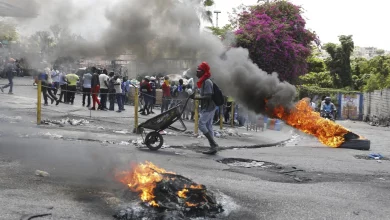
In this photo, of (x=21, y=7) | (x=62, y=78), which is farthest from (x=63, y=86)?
(x=21, y=7)

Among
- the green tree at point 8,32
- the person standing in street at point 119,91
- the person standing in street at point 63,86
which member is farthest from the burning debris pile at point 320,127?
the person standing in street at point 63,86

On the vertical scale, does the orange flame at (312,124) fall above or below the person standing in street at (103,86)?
below

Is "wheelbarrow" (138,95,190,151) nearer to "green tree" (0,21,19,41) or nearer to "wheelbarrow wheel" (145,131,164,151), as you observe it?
"wheelbarrow wheel" (145,131,164,151)

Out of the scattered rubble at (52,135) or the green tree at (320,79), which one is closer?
the scattered rubble at (52,135)

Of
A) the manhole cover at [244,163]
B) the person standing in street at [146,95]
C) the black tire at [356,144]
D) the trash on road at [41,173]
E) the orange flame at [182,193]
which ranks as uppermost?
the person standing in street at [146,95]

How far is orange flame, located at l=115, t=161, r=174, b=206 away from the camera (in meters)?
5.64

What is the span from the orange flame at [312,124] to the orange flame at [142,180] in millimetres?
6397

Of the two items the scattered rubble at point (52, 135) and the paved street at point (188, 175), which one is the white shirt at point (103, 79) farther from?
the scattered rubble at point (52, 135)

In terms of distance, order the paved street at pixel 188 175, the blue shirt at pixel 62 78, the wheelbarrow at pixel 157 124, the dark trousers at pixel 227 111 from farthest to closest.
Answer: the dark trousers at pixel 227 111 → the blue shirt at pixel 62 78 → the wheelbarrow at pixel 157 124 → the paved street at pixel 188 175

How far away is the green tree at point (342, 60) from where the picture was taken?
43031mm

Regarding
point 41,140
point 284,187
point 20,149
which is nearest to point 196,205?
point 284,187

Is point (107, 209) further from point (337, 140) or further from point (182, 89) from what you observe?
Answer: point (182, 89)

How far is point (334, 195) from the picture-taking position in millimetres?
6816

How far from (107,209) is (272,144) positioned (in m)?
8.48
